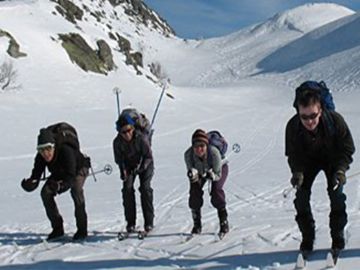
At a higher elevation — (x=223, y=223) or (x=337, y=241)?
(x=223, y=223)

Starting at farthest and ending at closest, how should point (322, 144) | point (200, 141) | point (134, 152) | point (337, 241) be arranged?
1. point (134, 152)
2. point (200, 141)
3. point (337, 241)
4. point (322, 144)

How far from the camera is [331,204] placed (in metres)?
6.11

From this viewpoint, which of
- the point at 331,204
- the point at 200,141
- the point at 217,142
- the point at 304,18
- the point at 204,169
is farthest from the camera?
the point at 304,18

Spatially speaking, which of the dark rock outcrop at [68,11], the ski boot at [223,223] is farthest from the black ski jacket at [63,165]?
the dark rock outcrop at [68,11]

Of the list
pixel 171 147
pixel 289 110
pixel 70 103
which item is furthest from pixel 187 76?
pixel 171 147

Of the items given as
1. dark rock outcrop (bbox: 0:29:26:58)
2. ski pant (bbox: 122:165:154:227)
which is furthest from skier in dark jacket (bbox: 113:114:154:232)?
dark rock outcrop (bbox: 0:29:26:58)

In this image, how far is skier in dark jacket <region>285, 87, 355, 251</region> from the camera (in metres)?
5.68

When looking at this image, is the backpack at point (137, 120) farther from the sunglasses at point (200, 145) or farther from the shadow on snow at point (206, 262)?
the shadow on snow at point (206, 262)

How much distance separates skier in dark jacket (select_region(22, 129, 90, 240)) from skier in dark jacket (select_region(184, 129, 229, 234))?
1.50 meters

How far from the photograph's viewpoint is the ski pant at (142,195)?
8250 mm

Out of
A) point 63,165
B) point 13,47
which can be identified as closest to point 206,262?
point 63,165

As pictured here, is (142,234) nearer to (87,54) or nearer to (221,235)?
(221,235)

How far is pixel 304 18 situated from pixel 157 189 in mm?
103410

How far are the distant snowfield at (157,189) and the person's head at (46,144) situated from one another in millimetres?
1258
